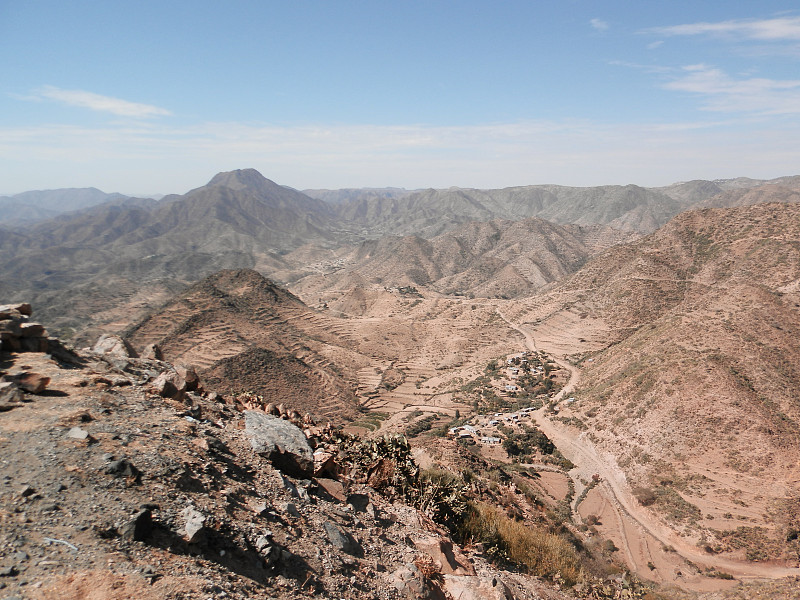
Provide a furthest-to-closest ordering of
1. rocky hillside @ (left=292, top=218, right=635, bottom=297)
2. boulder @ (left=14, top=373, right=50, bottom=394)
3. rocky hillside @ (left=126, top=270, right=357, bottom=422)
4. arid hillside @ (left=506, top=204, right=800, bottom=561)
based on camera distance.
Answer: rocky hillside @ (left=292, top=218, right=635, bottom=297) < rocky hillside @ (left=126, top=270, right=357, bottom=422) < arid hillside @ (left=506, top=204, right=800, bottom=561) < boulder @ (left=14, top=373, right=50, bottom=394)

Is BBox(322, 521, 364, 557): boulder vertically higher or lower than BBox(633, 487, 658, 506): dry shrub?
higher

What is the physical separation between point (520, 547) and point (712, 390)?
33183mm

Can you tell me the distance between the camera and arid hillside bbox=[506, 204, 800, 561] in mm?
26406

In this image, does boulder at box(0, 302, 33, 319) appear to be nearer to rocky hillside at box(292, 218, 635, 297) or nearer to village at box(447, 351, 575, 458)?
village at box(447, 351, 575, 458)

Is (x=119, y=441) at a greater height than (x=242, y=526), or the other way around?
(x=119, y=441)

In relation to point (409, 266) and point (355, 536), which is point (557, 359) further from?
point (409, 266)

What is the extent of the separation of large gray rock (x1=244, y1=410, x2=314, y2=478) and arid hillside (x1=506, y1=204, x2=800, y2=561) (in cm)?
2812

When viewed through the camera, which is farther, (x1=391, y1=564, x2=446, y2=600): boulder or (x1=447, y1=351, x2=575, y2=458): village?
(x1=447, y1=351, x2=575, y2=458): village

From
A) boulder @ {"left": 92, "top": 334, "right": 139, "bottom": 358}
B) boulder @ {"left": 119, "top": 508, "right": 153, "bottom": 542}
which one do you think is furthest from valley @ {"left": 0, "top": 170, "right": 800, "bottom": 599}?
boulder @ {"left": 119, "top": 508, "right": 153, "bottom": 542}

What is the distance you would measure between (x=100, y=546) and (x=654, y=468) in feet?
121

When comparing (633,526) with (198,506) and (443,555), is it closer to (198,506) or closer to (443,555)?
(443,555)

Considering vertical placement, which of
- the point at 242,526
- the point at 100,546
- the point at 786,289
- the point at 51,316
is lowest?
the point at 51,316

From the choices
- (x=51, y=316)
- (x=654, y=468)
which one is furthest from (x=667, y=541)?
(x=51, y=316)

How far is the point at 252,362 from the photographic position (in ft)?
162
